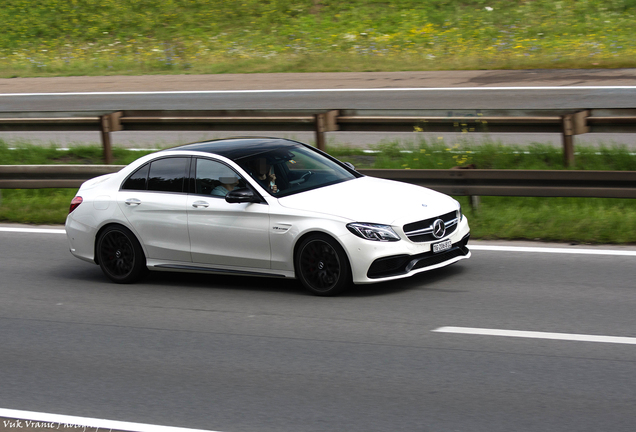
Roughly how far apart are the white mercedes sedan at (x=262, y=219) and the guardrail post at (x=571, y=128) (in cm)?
300

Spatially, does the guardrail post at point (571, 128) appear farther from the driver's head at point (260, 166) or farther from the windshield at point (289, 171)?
the driver's head at point (260, 166)

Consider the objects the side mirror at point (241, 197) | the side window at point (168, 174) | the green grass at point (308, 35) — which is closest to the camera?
the side mirror at point (241, 197)

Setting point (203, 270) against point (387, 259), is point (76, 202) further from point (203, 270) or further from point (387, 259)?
point (387, 259)

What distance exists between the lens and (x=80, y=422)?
18.1 feet

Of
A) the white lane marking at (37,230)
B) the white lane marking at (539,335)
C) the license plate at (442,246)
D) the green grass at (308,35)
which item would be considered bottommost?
the white lane marking at (539,335)

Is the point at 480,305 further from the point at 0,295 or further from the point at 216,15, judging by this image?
the point at 216,15

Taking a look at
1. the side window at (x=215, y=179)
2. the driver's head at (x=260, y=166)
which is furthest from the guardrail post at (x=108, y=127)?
the driver's head at (x=260, y=166)

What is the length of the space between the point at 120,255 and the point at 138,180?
32.0 inches

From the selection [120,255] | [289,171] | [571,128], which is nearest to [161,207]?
[120,255]

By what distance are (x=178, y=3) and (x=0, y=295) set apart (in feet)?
86.7

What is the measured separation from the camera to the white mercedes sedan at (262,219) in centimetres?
777

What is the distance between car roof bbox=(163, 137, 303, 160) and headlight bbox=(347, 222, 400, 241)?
1.53 meters

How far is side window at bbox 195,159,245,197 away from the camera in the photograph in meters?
8.48

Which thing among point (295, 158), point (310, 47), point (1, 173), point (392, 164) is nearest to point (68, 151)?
point (1, 173)
